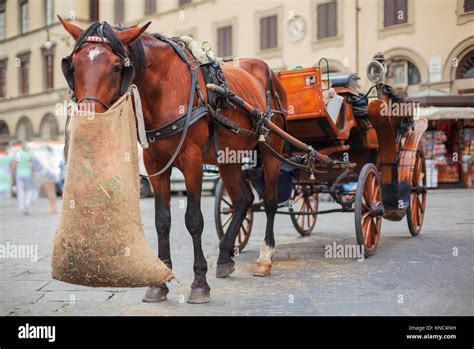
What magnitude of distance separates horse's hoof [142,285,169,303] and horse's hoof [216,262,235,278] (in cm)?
96

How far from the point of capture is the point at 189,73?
434 cm

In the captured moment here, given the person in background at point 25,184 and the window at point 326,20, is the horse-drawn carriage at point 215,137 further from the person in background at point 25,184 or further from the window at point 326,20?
the person in background at point 25,184

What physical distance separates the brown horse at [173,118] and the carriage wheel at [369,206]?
3.01 feet

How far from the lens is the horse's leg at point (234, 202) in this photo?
530 cm

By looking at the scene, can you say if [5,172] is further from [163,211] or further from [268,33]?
[163,211]

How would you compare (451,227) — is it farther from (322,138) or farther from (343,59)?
(343,59)

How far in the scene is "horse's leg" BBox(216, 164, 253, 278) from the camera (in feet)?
17.4

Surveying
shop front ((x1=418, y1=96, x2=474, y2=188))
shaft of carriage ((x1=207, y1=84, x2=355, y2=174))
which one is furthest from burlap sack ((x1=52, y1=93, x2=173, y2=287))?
shop front ((x1=418, y1=96, x2=474, y2=188))

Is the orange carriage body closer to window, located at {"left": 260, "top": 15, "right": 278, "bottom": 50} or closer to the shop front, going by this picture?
the shop front

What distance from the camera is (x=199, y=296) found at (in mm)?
4172

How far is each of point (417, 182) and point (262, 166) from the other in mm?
2648

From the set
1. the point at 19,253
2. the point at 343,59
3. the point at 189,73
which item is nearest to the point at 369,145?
the point at 189,73

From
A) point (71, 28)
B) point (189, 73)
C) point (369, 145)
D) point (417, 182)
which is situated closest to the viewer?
point (71, 28)

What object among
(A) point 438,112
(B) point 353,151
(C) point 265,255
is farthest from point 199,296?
(A) point 438,112
